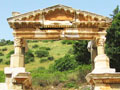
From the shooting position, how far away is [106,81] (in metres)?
10.1

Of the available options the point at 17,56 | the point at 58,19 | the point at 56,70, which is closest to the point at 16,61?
the point at 17,56

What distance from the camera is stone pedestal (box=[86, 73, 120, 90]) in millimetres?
9983

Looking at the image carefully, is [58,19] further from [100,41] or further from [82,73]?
[82,73]

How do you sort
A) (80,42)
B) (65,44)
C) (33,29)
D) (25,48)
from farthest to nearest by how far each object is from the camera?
1. (65,44)
2. (80,42)
3. (25,48)
4. (33,29)

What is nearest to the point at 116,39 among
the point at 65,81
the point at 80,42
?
the point at 80,42

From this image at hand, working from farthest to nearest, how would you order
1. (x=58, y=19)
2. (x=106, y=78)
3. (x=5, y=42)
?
1. (x=5, y=42)
2. (x=58, y=19)
3. (x=106, y=78)

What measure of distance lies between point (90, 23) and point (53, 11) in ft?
6.69

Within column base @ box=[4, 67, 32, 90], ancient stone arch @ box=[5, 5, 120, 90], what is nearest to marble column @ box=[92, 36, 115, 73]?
ancient stone arch @ box=[5, 5, 120, 90]

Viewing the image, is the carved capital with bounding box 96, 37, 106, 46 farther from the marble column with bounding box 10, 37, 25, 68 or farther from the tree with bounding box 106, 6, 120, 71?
the tree with bounding box 106, 6, 120, 71

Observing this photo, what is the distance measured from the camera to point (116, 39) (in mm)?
23562

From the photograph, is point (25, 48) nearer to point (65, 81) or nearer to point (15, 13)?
point (15, 13)

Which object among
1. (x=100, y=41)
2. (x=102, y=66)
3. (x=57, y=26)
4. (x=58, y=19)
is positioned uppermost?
(x=58, y=19)

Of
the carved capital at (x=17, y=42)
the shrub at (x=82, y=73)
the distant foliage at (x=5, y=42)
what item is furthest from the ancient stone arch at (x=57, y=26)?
the distant foliage at (x=5, y=42)

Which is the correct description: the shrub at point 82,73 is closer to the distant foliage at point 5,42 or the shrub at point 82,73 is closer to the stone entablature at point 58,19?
the stone entablature at point 58,19
